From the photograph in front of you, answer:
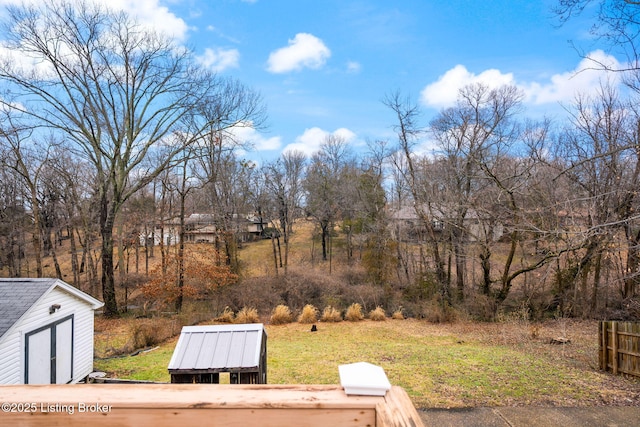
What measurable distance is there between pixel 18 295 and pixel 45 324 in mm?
788

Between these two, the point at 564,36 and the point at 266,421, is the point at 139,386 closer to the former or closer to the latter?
the point at 266,421

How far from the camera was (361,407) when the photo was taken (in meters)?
1.10

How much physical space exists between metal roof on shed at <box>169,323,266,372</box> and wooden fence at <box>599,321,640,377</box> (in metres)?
7.15

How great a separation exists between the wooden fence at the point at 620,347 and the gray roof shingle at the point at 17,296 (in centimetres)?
1134

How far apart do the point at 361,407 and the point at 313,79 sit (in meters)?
17.6

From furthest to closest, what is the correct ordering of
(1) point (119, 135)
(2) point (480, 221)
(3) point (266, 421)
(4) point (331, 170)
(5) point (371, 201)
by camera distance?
(4) point (331, 170)
(5) point (371, 201)
(1) point (119, 135)
(2) point (480, 221)
(3) point (266, 421)

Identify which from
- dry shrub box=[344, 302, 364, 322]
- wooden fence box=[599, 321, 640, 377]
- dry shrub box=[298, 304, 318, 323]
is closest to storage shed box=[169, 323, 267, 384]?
wooden fence box=[599, 321, 640, 377]

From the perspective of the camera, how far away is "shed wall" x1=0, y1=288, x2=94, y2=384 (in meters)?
6.82

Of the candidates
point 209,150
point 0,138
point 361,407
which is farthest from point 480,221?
point 0,138

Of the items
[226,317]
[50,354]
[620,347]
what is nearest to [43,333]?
[50,354]

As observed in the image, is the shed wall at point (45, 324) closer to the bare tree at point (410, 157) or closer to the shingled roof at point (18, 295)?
the shingled roof at point (18, 295)

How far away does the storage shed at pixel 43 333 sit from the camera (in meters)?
6.94

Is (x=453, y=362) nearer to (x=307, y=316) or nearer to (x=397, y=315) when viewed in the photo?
(x=397, y=315)

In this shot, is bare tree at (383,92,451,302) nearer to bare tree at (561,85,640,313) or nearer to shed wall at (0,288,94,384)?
bare tree at (561,85,640,313)
